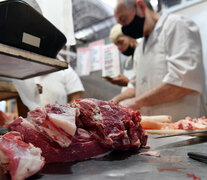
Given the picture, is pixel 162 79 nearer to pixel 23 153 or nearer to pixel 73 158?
pixel 73 158

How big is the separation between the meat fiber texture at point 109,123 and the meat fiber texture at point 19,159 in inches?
10.3

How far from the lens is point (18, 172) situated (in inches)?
19.2

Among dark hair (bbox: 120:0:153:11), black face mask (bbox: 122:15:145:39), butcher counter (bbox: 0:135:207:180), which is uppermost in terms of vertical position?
dark hair (bbox: 120:0:153:11)

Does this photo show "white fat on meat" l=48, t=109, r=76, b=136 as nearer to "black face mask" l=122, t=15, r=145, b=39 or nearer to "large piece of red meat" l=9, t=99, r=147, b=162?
"large piece of red meat" l=9, t=99, r=147, b=162

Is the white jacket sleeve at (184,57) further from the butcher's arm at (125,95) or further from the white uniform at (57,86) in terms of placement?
the white uniform at (57,86)

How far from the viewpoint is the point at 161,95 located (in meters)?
2.44

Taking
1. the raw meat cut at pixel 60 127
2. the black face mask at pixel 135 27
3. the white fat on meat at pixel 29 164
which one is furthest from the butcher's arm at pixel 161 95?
the white fat on meat at pixel 29 164

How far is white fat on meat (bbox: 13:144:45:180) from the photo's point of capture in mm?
492

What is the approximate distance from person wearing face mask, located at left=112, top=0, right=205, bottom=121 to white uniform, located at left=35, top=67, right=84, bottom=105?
1.15m

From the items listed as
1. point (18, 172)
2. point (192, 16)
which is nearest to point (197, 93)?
point (192, 16)

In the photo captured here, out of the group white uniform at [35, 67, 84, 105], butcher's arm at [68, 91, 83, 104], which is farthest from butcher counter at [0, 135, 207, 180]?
butcher's arm at [68, 91, 83, 104]

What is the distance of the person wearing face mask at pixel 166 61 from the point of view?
7.68ft

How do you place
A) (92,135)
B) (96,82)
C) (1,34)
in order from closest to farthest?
(92,135), (1,34), (96,82)

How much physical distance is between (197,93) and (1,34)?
→ 2.28 m
